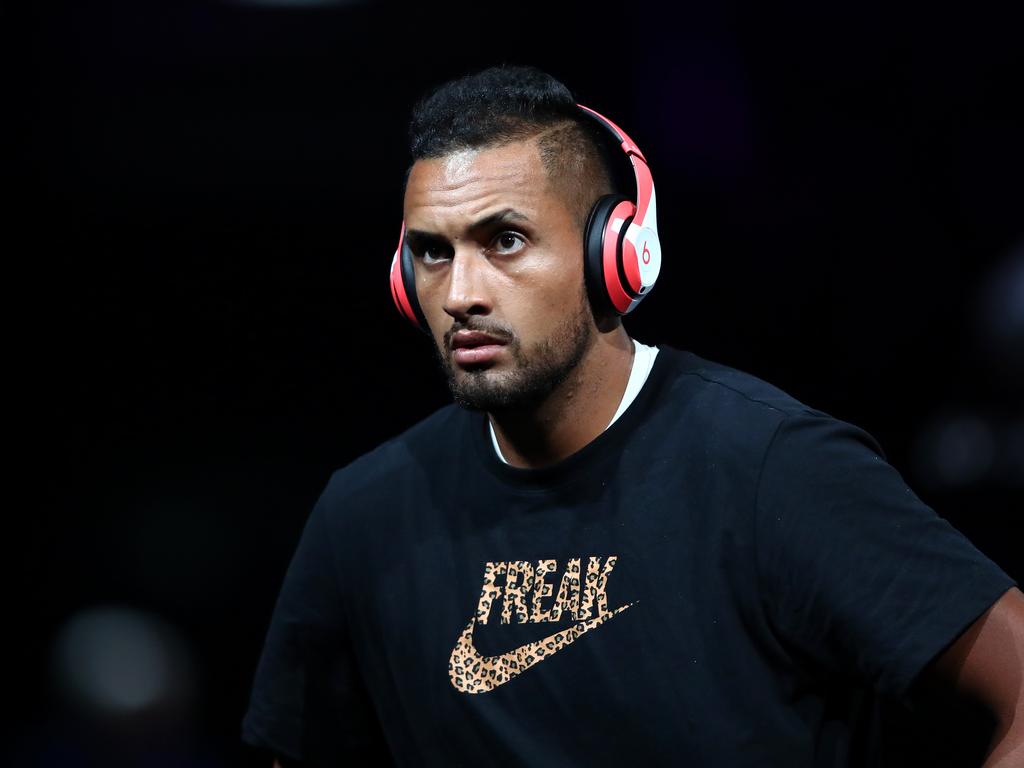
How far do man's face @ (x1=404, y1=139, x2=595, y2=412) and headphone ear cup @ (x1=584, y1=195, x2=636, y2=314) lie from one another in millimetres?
18

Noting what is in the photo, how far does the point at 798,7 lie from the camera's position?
210 centimetres

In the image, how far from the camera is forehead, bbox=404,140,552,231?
56.0 inches

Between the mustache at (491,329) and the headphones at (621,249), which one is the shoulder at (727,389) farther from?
the mustache at (491,329)

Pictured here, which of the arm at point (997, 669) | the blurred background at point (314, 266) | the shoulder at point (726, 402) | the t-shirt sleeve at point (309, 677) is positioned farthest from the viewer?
the blurred background at point (314, 266)

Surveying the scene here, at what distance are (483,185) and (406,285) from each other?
0.61 feet

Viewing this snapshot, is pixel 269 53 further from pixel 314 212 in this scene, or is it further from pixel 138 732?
pixel 138 732

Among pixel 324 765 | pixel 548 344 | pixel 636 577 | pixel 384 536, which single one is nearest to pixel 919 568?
pixel 636 577

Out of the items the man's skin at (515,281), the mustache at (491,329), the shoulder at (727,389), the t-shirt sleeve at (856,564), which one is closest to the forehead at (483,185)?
the man's skin at (515,281)

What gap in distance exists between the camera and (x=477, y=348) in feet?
4.70

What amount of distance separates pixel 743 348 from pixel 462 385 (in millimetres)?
876

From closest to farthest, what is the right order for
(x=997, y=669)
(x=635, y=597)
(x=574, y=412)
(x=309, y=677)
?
(x=997, y=669), (x=635, y=597), (x=574, y=412), (x=309, y=677)

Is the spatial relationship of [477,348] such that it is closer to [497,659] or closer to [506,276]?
[506,276]

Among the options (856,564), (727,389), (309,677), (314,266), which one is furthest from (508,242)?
(314,266)

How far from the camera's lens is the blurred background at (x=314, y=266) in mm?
2078
